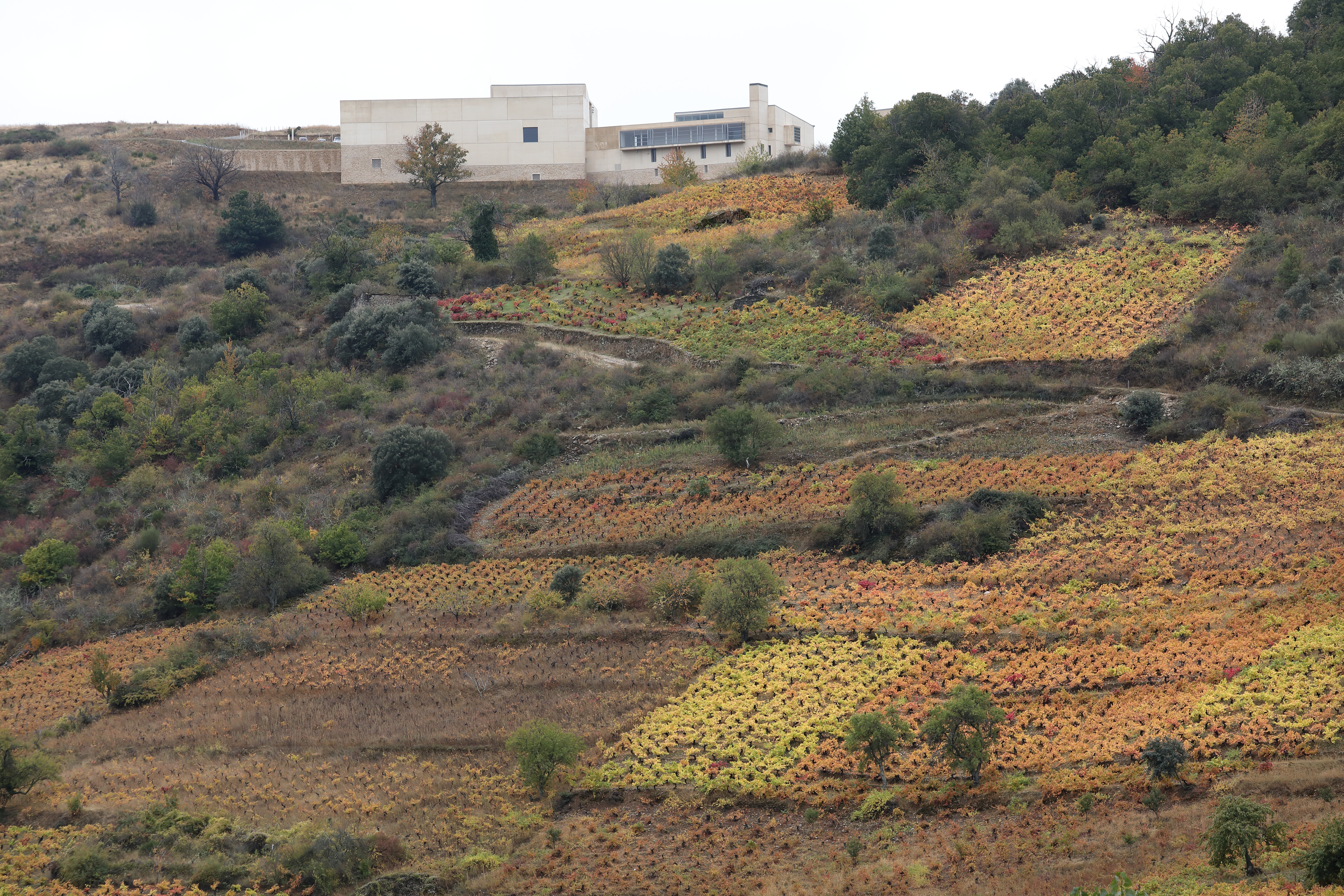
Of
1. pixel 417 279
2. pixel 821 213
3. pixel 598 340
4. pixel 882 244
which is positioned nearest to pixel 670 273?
pixel 598 340

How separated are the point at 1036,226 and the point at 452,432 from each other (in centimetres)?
2257

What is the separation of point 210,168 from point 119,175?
4920 millimetres

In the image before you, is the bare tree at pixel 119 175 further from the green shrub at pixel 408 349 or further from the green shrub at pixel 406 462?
the green shrub at pixel 406 462

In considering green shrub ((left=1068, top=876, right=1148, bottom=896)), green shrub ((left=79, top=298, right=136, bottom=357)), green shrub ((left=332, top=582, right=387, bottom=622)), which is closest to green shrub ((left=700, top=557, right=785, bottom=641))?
green shrub ((left=332, top=582, right=387, bottom=622))

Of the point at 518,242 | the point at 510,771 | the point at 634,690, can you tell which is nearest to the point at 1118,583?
the point at 634,690

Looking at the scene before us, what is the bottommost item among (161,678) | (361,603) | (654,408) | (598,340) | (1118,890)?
(161,678)

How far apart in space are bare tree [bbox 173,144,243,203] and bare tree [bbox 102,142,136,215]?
2.55m

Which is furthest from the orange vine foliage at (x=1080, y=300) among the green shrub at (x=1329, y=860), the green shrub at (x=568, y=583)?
the green shrub at (x=1329, y=860)

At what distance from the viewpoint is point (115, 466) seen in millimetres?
Result: 39219

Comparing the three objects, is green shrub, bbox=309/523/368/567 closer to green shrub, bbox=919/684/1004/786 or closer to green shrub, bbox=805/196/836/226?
green shrub, bbox=919/684/1004/786

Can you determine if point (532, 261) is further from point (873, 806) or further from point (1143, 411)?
point (873, 806)

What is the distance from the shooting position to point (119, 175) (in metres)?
67.6

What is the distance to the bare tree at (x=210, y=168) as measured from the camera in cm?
6750

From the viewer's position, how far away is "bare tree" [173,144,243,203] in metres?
67.5
